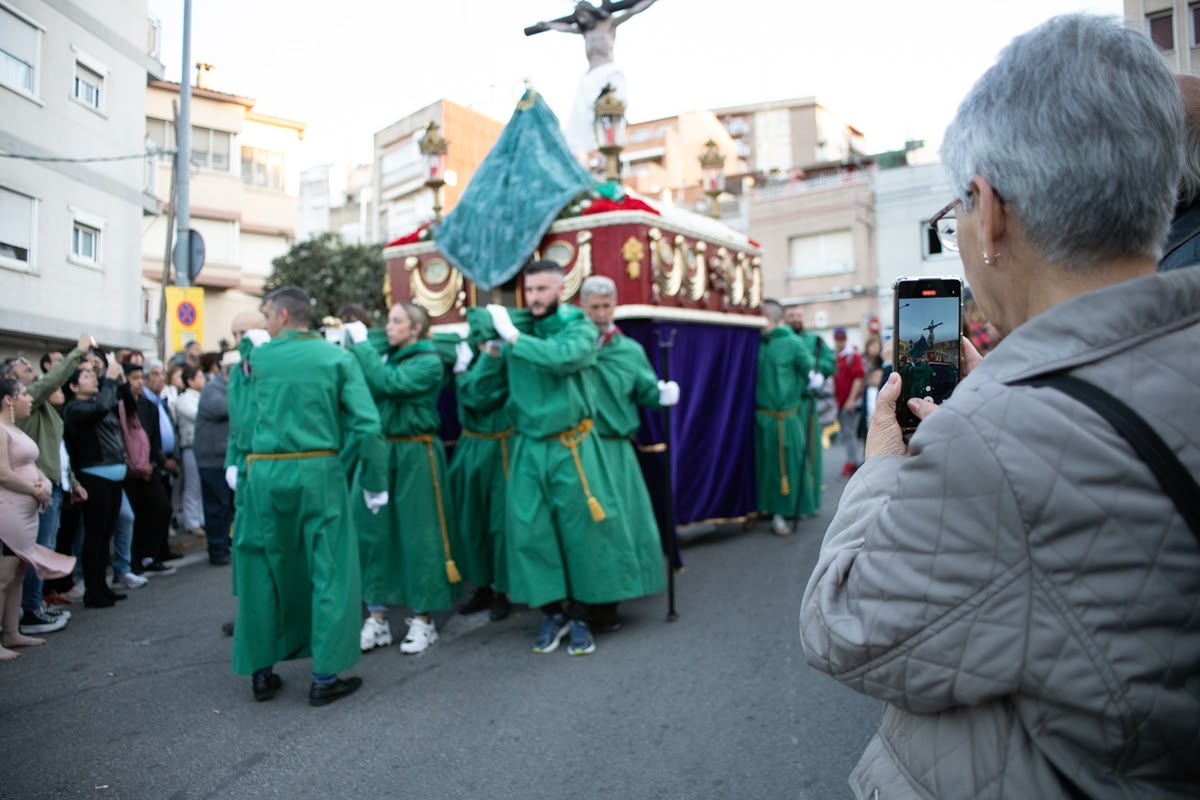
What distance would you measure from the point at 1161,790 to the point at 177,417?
8485 mm

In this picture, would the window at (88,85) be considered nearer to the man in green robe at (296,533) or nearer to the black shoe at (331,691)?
the man in green robe at (296,533)

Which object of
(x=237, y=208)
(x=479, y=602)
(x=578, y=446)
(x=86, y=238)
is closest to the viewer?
(x=578, y=446)

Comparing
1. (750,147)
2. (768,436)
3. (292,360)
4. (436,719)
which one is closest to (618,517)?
(436,719)

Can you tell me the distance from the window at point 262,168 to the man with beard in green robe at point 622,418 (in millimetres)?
23253

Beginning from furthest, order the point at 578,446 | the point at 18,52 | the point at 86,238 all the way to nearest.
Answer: the point at 86,238, the point at 578,446, the point at 18,52

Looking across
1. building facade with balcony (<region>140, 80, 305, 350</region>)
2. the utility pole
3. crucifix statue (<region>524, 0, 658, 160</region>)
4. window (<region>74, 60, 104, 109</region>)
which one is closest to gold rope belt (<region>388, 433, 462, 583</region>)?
window (<region>74, 60, 104, 109</region>)

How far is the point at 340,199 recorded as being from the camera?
4053 cm

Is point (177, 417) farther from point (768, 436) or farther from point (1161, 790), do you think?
point (1161, 790)

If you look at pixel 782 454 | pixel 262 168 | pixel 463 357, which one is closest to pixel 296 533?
pixel 463 357

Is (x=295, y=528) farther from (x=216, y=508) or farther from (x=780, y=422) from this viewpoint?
(x=780, y=422)

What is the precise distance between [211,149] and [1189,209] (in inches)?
893

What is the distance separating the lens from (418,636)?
15.5 feet

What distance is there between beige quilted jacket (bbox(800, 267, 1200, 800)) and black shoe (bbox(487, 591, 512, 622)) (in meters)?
4.43

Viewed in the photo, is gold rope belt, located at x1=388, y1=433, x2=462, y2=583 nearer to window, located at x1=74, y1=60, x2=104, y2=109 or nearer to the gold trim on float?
the gold trim on float
